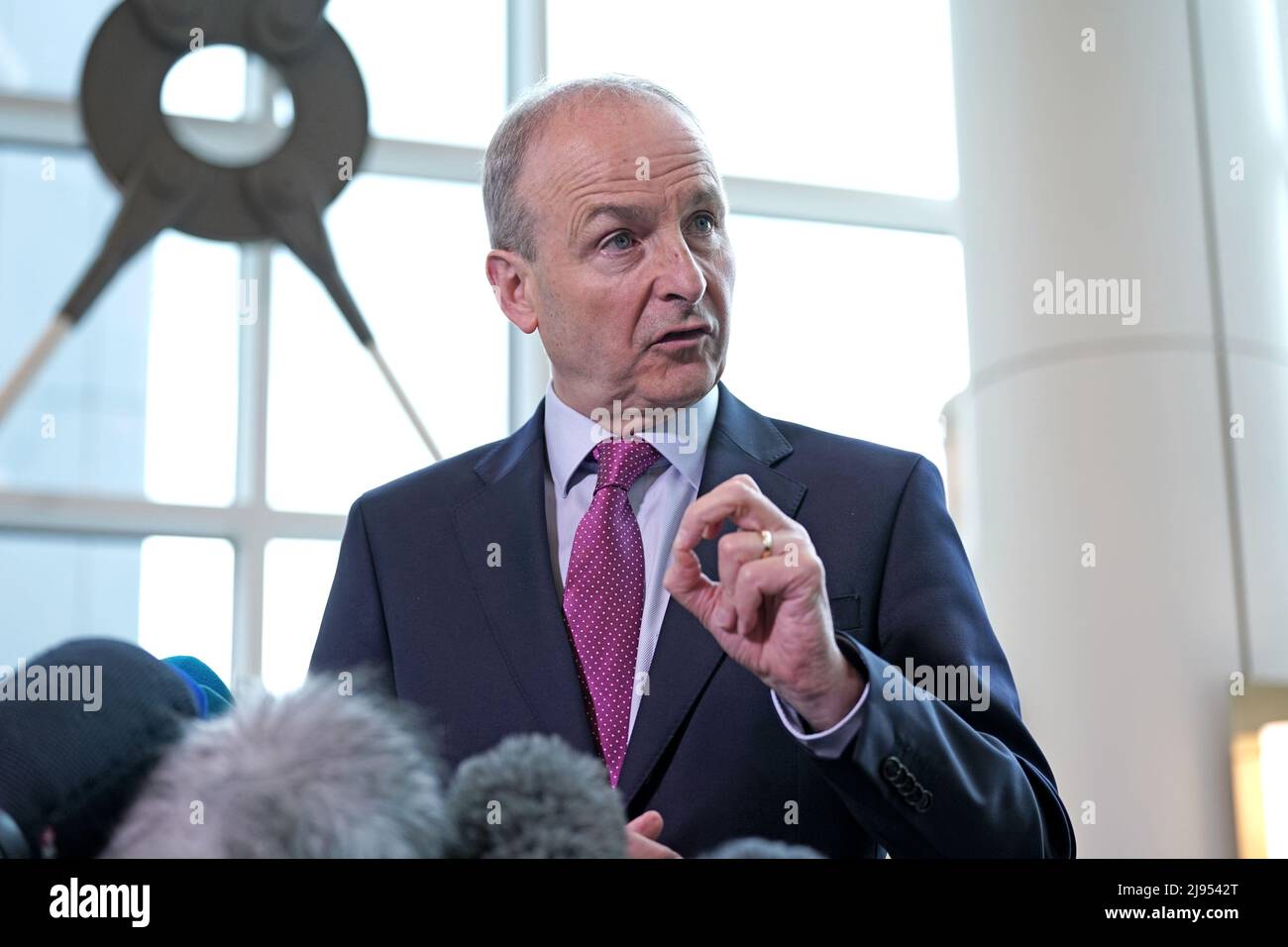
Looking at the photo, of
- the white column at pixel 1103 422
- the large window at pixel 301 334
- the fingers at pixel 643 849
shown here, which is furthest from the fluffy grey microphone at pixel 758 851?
the large window at pixel 301 334

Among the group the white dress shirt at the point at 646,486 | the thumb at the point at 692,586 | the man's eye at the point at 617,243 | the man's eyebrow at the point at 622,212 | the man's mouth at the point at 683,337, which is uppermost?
the man's eyebrow at the point at 622,212

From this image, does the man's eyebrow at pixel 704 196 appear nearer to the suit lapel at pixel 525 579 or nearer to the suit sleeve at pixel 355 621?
the suit lapel at pixel 525 579

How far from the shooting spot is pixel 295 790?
0.63 m

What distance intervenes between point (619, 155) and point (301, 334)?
8.70ft

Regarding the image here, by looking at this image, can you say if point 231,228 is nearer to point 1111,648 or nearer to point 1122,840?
point 1111,648

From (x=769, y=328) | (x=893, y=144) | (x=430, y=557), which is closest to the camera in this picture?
(x=430, y=557)

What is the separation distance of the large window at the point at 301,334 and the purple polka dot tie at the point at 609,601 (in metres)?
2.54

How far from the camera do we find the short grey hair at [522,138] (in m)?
1.68

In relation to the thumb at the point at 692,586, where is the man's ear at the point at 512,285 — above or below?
above

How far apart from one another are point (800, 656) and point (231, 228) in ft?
9.77

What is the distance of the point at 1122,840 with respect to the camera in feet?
11.3

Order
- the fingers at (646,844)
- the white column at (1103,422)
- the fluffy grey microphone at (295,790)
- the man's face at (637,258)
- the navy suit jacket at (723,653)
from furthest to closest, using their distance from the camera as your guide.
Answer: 1. the white column at (1103,422)
2. the man's face at (637,258)
3. the navy suit jacket at (723,653)
4. the fingers at (646,844)
5. the fluffy grey microphone at (295,790)

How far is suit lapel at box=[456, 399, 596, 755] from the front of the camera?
140 cm
